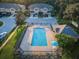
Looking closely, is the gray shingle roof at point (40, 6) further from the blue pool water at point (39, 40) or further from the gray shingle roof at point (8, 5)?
the blue pool water at point (39, 40)

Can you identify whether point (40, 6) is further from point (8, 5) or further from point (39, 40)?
point (39, 40)

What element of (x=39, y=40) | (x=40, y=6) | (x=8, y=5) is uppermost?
(x=8, y=5)

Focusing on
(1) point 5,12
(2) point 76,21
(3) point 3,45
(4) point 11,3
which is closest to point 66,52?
(3) point 3,45

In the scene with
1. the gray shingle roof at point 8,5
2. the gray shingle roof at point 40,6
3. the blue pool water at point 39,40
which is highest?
the gray shingle roof at point 8,5

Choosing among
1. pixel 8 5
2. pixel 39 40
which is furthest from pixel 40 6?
pixel 39 40

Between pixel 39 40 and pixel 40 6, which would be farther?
pixel 40 6

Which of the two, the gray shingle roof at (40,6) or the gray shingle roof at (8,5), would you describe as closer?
the gray shingle roof at (8,5)

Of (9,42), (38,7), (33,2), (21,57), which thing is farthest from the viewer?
(33,2)

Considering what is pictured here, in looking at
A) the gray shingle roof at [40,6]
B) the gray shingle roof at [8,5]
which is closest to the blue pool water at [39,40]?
the gray shingle roof at [40,6]

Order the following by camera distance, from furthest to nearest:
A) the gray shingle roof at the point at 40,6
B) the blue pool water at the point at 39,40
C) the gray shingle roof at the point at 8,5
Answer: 1. the gray shingle roof at the point at 40,6
2. the gray shingle roof at the point at 8,5
3. the blue pool water at the point at 39,40

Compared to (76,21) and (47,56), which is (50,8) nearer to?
(76,21)

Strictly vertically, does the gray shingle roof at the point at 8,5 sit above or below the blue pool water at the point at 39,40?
above
